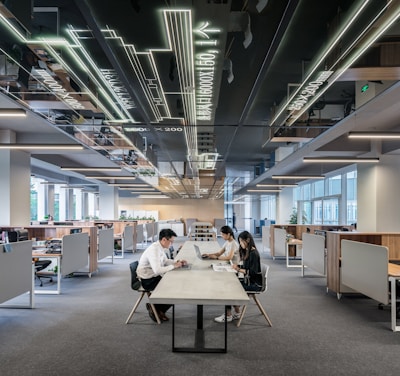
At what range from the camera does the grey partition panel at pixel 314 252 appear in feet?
22.2

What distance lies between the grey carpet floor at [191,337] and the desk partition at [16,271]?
1.19 feet

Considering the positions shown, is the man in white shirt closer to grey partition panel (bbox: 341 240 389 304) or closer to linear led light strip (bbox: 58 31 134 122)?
linear led light strip (bbox: 58 31 134 122)

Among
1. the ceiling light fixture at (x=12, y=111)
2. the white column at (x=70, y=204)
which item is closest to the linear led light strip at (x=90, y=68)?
the ceiling light fixture at (x=12, y=111)

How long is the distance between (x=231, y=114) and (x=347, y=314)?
13.4 ft

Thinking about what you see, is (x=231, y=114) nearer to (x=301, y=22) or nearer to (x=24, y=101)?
(x=301, y=22)

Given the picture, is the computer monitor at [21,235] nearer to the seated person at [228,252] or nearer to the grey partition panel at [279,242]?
the seated person at [228,252]

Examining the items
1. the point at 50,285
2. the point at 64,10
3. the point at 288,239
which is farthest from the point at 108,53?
the point at 288,239

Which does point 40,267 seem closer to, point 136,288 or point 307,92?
point 136,288

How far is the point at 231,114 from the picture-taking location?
6809 mm

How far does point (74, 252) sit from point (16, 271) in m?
2.05

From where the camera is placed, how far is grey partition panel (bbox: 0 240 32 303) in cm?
460

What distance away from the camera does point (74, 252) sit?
6938 mm

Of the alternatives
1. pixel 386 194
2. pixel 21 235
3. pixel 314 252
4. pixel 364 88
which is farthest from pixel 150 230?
pixel 364 88

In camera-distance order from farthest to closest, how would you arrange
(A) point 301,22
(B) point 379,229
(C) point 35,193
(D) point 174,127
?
(C) point 35,193
(B) point 379,229
(D) point 174,127
(A) point 301,22
